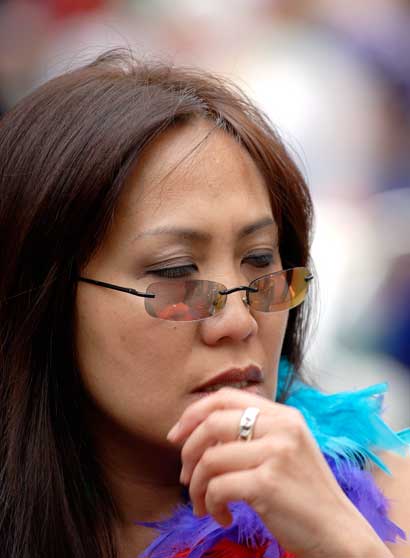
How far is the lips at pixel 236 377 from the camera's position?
1909mm

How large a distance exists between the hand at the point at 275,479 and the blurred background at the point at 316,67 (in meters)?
2.63

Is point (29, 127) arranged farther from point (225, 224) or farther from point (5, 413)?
point (5, 413)

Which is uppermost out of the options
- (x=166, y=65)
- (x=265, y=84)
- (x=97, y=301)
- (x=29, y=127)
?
(x=265, y=84)

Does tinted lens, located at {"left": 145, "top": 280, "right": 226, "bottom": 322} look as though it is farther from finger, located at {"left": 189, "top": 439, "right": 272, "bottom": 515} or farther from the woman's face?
finger, located at {"left": 189, "top": 439, "right": 272, "bottom": 515}

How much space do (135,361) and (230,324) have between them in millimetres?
219

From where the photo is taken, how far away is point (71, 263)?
78.3 inches

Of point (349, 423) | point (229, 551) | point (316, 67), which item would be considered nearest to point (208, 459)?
point (229, 551)

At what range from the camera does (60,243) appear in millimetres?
1964

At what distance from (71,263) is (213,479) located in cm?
68

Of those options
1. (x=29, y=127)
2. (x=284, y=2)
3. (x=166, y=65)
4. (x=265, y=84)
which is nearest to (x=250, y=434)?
(x=29, y=127)

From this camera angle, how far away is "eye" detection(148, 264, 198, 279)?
1.92 metres

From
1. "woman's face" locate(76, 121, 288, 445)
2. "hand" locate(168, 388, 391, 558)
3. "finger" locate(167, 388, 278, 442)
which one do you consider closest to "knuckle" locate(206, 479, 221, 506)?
"hand" locate(168, 388, 391, 558)

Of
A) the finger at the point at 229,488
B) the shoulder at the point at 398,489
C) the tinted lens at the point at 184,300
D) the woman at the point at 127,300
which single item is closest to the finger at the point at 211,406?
the finger at the point at 229,488

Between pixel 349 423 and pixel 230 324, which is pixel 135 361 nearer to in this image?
pixel 230 324
